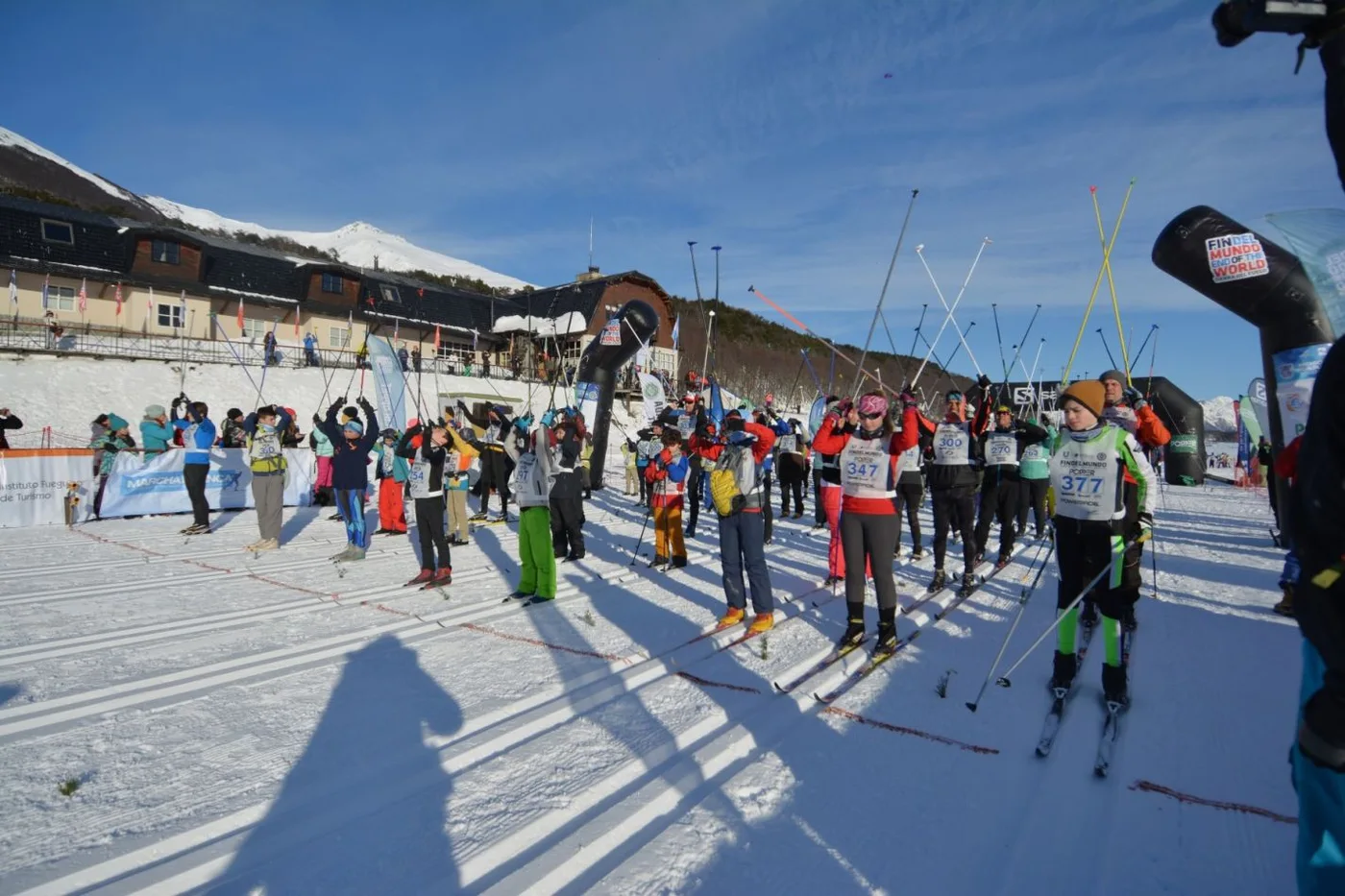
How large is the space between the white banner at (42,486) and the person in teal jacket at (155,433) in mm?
1019

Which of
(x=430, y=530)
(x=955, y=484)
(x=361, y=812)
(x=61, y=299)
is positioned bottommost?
(x=361, y=812)

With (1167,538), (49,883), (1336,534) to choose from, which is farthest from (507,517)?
(1336,534)

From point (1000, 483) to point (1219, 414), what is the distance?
128m

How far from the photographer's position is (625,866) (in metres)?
2.65

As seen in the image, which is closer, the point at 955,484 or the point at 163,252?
the point at 955,484

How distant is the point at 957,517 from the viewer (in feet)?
24.9

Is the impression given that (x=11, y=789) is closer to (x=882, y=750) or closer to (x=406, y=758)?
(x=406, y=758)

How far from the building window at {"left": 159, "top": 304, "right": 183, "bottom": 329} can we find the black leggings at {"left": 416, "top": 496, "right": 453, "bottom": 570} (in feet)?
107

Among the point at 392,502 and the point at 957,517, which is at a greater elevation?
the point at 957,517

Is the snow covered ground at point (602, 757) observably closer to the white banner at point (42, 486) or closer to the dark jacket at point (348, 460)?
the dark jacket at point (348, 460)

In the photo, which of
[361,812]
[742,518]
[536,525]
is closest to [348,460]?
[536,525]

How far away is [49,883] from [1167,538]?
13.8 meters

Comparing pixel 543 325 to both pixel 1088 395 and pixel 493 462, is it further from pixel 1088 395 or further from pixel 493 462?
pixel 1088 395

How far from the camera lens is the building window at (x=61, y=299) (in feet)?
95.6
